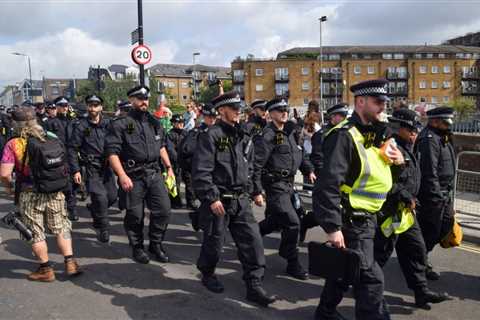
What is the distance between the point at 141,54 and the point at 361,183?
9989mm

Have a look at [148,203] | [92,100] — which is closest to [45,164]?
[148,203]

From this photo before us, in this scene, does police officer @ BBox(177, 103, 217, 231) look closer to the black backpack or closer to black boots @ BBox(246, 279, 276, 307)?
the black backpack

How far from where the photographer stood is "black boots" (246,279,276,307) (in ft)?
13.4

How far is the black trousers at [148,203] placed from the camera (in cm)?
514

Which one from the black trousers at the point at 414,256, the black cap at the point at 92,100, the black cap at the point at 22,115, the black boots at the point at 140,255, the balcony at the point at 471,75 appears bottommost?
the black boots at the point at 140,255

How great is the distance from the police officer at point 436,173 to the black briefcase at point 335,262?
5.67ft

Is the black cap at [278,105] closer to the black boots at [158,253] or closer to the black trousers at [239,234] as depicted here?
the black trousers at [239,234]

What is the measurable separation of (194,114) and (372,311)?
8.95m

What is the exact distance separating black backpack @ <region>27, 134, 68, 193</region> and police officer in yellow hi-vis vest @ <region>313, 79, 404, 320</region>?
2916mm

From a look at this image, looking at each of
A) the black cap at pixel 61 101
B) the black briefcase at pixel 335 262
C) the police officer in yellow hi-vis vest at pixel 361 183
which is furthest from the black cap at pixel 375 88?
the black cap at pixel 61 101

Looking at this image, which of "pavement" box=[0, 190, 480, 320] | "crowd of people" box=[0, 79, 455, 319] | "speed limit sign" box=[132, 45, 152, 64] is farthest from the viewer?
"speed limit sign" box=[132, 45, 152, 64]

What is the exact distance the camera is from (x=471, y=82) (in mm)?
75750

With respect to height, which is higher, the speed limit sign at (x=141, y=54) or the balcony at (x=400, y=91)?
the balcony at (x=400, y=91)

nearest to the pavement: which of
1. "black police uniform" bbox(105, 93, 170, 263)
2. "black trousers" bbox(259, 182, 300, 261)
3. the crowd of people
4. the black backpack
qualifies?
the crowd of people
